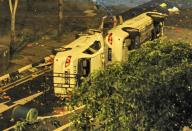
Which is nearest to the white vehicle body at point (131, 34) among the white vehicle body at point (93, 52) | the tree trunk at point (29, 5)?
the white vehicle body at point (93, 52)

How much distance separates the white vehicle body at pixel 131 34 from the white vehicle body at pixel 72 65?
74cm

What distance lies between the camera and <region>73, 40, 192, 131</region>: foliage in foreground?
847 cm

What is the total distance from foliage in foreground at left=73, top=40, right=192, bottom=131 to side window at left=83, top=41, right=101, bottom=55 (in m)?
7.68

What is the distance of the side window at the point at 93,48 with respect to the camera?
16962mm

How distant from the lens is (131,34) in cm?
1830

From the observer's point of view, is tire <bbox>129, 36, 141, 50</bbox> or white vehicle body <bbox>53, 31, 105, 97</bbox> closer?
white vehicle body <bbox>53, 31, 105, 97</bbox>

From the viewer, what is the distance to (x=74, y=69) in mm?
15930

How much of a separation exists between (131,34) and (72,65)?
344 centimetres

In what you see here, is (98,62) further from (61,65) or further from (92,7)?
(92,7)

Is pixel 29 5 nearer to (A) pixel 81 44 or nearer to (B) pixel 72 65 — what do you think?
(A) pixel 81 44

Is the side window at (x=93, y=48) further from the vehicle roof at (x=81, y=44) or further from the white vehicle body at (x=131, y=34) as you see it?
the white vehicle body at (x=131, y=34)

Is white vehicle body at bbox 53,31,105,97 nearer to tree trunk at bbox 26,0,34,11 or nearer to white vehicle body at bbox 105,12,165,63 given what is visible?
white vehicle body at bbox 105,12,165,63

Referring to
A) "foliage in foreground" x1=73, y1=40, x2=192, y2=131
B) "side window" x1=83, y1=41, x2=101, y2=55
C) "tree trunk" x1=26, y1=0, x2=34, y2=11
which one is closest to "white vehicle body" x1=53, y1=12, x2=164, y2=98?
"side window" x1=83, y1=41, x2=101, y2=55

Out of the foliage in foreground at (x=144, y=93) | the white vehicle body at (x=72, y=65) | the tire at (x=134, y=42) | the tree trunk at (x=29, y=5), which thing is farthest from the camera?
the tree trunk at (x=29, y=5)
